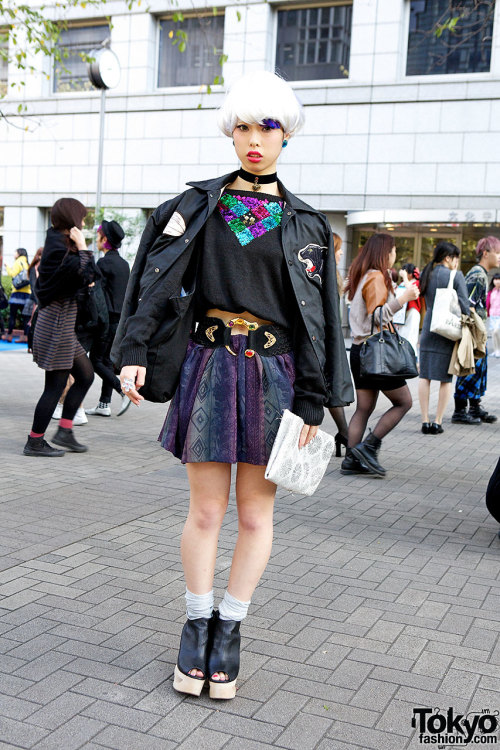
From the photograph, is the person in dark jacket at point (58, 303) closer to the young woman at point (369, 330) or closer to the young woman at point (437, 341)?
the young woman at point (369, 330)

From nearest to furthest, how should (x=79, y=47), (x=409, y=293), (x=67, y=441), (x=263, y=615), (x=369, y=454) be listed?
(x=263, y=615) < (x=409, y=293) < (x=369, y=454) < (x=67, y=441) < (x=79, y=47)

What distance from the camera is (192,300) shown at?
A: 2.96 meters

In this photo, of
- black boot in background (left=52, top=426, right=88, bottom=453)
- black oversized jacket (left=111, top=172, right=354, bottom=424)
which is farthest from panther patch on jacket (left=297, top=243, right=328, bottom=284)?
black boot in background (left=52, top=426, right=88, bottom=453)

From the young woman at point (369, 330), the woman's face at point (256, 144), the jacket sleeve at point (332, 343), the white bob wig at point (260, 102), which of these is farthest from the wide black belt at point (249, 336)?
the young woman at point (369, 330)

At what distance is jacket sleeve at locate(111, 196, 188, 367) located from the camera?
2850 millimetres

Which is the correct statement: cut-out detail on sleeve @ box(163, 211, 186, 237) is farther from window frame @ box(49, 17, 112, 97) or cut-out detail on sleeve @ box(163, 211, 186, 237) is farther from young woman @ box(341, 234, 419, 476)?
window frame @ box(49, 17, 112, 97)

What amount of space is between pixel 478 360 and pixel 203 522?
713cm

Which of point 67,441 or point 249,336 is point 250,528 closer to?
point 249,336

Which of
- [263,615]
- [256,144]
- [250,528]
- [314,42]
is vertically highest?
[314,42]

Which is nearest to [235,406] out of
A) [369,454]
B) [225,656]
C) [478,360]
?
[225,656]

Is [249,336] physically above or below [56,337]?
above

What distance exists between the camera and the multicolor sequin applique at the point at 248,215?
2.91 meters

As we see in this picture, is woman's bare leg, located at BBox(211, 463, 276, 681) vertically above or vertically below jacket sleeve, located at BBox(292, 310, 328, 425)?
below

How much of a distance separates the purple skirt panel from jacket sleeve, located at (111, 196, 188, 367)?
8.7 inches
